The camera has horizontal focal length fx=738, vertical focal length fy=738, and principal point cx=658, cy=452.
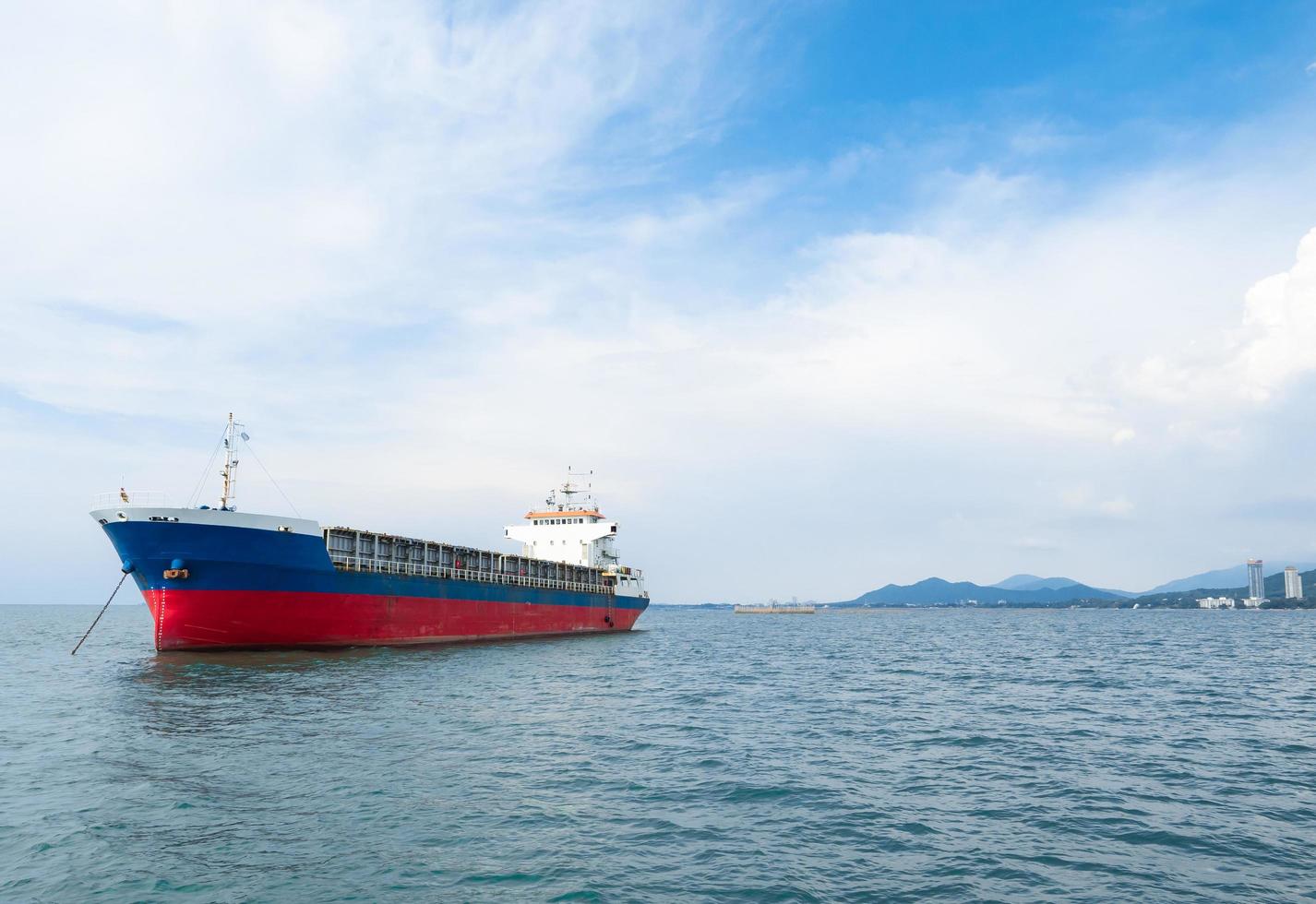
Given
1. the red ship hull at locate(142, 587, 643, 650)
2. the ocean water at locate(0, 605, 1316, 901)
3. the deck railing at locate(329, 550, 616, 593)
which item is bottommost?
the ocean water at locate(0, 605, 1316, 901)

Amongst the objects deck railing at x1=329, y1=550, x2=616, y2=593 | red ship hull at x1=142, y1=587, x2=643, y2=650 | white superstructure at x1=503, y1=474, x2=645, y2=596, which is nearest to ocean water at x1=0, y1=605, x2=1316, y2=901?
red ship hull at x1=142, y1=587, x2=643, y2=650

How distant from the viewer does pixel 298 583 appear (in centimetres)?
3241

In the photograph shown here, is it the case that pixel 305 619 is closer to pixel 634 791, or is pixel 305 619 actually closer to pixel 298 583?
pixel 298 583

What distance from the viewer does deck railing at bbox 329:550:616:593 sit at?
116ft

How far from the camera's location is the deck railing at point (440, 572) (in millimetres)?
35500

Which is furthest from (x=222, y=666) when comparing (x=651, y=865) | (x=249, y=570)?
(x=651, y=865)

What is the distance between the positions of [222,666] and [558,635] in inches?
1089

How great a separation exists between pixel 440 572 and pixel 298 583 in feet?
32.6

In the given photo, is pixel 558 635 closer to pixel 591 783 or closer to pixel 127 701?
pixel 127 701

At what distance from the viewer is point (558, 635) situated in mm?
53562

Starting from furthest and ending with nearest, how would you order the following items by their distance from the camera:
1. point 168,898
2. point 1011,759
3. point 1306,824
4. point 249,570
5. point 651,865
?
point 249,570, point 1011,759, point 1306,824, point 651,865, point 168,898

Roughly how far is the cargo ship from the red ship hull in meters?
0.04

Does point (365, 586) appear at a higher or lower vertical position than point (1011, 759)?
higher

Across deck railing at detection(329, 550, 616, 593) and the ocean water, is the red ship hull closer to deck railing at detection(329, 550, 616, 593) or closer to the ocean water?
deck railing at detection(329, 550, 616, 593)
